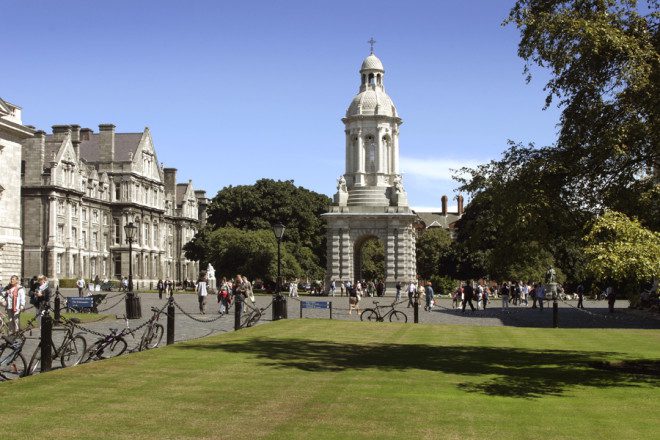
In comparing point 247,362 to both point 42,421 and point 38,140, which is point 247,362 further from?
point 38,140

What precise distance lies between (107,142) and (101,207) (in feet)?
30.7

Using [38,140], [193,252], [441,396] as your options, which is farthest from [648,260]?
[193,252]

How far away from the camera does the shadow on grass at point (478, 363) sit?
611 inches

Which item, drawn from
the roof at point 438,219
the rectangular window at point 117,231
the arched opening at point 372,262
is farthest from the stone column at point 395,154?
the roof at point 438,219

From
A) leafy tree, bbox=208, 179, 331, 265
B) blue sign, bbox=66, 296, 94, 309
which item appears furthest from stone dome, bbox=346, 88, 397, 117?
blue sign, bbox=66, 296, 94, 309

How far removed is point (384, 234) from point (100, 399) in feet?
200

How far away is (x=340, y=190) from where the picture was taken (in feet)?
242

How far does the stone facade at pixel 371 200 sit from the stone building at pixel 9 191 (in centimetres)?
2922

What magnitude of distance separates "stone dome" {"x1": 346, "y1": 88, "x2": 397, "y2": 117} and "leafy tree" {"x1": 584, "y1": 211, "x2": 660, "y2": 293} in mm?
59680

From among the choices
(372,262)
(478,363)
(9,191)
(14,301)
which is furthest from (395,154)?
(478,363)

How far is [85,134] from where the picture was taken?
10644cm

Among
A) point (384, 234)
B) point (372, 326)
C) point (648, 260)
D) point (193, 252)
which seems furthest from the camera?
point (193, 252)

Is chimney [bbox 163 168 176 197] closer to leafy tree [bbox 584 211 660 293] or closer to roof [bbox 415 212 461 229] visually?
roof [bbox 415 212 461 229]

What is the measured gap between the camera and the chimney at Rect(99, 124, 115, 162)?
104562 millimetres
